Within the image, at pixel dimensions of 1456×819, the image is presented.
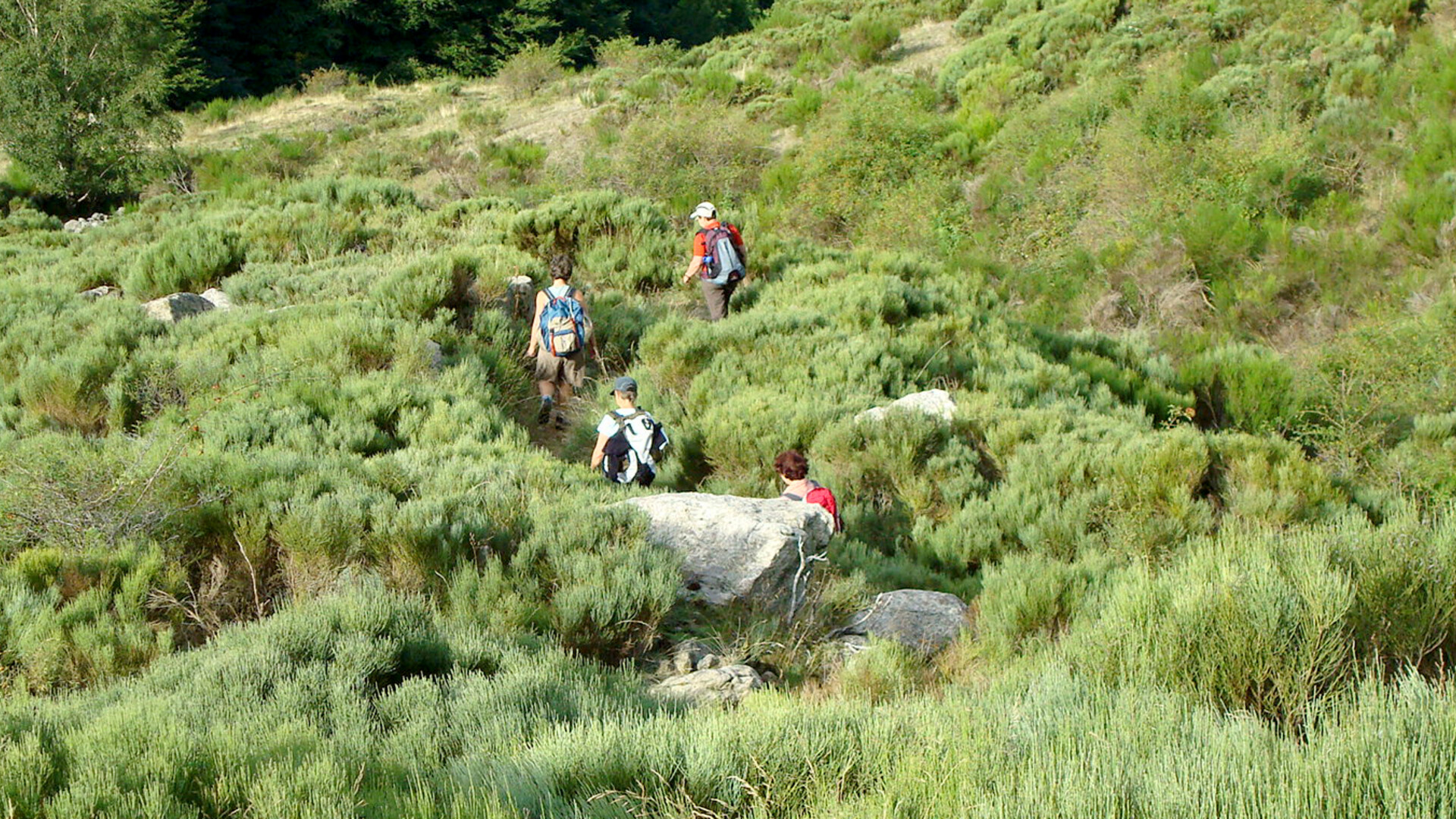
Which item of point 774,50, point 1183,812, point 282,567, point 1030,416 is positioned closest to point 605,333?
point 1030,416

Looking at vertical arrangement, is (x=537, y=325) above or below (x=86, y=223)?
below

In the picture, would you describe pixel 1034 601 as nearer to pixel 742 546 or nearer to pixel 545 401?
pixel 742 546

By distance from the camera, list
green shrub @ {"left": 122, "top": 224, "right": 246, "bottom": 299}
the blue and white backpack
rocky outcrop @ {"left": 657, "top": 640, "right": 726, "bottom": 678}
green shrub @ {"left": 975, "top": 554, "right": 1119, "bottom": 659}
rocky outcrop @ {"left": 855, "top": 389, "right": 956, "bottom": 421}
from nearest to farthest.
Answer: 1. rocky outcrop @ {"left": 657, "top": 640, "right": 726, "bottom": 678}
2. green shrub @ {"left": 975, "top": 554, "right": 1119, "bottom": 659}
3. rocky outcrop @ {"left": 855, "top": 389, "right": 956, "bottom": 421}
4. the blue and white backpack
5. green shrub @ {"left": 122, "top": 224, "right": 246, "bottom": 299}

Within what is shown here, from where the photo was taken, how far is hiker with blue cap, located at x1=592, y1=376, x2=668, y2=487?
732 cm

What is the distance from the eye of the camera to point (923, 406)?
8586 millimetres

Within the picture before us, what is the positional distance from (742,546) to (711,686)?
1291mm

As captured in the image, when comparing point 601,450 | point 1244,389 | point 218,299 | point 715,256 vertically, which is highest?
point 715,256

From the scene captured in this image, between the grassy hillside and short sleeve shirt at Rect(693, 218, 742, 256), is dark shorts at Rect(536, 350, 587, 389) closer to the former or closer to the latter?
the grassy hillside

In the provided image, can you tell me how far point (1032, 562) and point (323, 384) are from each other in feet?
17.8

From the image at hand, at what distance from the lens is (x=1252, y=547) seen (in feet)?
13.5

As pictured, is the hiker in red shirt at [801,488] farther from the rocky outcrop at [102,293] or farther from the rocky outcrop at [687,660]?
the rocky outcrop at [102,293]

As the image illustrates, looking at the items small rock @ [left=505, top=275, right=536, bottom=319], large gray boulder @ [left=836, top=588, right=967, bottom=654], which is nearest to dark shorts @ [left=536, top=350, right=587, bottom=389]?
small rock @ [left=505, top=275, right=536, bottom=319]

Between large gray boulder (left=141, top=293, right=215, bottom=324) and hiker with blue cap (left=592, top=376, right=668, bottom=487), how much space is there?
507cm

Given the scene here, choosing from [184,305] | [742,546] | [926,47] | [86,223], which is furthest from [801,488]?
[926,47]
